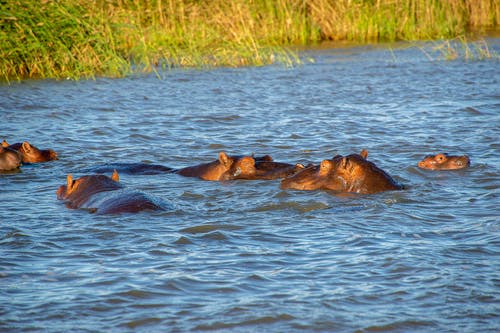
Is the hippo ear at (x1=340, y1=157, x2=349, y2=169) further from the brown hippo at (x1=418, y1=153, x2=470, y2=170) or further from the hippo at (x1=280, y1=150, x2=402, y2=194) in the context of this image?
the brown hippo at (x1=418, y1=153, x2=470, y2=170)

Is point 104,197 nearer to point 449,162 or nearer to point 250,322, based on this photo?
point 250,322

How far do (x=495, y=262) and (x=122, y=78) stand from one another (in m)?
10.2

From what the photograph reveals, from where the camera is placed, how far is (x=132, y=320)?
14.1 ft

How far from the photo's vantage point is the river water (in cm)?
436

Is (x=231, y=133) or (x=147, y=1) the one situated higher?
(x=147, y=1)

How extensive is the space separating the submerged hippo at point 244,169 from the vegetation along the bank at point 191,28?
653 centimetres

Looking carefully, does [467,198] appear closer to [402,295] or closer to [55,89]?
[402,295]

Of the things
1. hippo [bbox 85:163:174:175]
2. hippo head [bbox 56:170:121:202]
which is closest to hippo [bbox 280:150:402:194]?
hippo head [bbox 56:170:121:202]

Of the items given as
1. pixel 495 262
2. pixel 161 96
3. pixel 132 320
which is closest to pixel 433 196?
pixel 495 262

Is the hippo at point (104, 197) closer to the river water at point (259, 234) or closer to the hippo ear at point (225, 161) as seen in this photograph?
the river water at point (259, 234)

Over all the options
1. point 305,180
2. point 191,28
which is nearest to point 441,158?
point 305,180

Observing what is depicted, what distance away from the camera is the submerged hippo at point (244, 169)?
737 centimetres

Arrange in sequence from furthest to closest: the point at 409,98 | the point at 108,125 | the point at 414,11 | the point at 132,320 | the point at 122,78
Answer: the point at 414,11 < the point at 122,78 < the point at 409,98 < the point at 108,125 < the point at 132,320

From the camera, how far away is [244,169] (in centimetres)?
740
